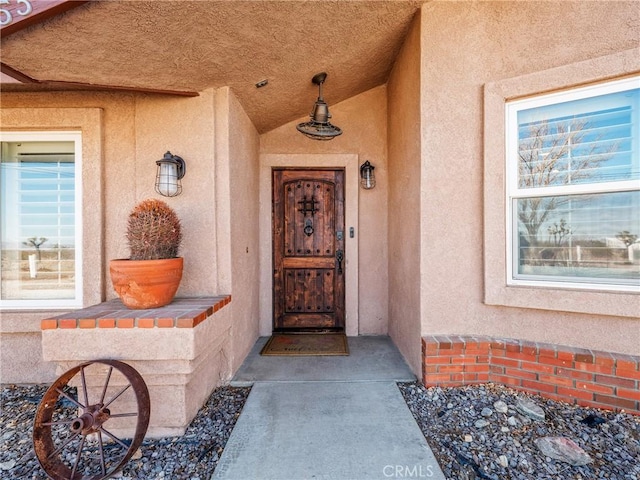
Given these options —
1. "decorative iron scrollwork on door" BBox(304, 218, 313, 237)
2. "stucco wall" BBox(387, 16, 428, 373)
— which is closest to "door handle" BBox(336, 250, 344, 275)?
"decorative iron scrollwork on door" BBox(304, 218, 313, 237)

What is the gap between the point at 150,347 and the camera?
6.46 ft

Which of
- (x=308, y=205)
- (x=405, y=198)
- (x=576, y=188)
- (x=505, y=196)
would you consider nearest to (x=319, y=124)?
(x=308, y=205)

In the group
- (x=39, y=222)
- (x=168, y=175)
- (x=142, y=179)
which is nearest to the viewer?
(x=168, y=175)

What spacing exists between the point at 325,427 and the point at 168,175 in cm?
241

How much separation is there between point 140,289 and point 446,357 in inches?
98.6

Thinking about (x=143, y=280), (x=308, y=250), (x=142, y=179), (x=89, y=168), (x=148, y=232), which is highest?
(x=89, y=168)

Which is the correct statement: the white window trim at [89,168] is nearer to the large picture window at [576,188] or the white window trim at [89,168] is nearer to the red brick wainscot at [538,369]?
the red brick wainscot at [538,369]

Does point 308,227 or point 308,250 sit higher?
point 308,227

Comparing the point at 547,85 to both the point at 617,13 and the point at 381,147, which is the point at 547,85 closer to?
the point at 617,13

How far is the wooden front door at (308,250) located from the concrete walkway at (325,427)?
1.02 metres

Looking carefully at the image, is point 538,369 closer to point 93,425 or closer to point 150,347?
point 150,347

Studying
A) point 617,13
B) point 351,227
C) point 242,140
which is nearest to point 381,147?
point 351,227

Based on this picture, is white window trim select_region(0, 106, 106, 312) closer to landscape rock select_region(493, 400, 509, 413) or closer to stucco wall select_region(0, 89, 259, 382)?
stucco wall select_region(0, 89, 259, 382)

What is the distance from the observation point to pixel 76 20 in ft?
5.84
